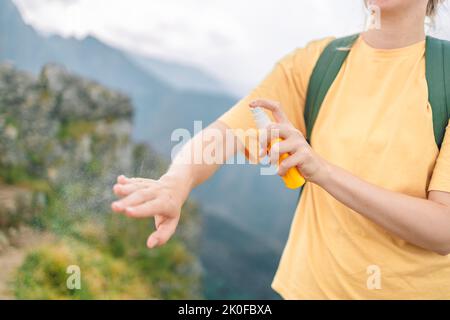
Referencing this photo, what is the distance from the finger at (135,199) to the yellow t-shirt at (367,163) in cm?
36

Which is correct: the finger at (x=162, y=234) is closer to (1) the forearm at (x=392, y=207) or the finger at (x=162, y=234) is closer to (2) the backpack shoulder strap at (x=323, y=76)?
(1) the forearm at (x=392, y=207)

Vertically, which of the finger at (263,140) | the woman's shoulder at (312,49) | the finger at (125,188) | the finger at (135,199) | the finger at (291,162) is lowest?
the finger at (135,199)

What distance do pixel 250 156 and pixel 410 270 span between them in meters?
0.46

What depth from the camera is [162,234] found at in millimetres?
993

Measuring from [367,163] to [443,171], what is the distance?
0.54ft

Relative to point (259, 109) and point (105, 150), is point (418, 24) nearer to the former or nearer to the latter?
point (259, 109)

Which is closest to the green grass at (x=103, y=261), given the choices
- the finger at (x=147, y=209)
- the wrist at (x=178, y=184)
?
the wrist at (x=178, y=184)

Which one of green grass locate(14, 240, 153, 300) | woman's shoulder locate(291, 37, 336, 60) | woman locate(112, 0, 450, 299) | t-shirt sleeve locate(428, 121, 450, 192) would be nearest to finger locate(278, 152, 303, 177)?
woman locate(112, 0, 450, 299)

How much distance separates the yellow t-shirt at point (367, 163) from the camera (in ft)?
3.81

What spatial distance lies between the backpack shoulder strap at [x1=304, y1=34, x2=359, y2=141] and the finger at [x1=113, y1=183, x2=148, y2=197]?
541 mm

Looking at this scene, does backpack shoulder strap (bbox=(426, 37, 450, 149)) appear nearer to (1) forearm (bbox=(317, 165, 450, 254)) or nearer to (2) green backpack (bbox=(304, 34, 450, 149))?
(2) green backpack (bbox=(304, 34, 450, 149))

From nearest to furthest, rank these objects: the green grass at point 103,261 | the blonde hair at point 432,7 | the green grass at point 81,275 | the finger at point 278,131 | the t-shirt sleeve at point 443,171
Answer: the finger at point 278,131, the t-shirt sleeve at point 443,171, the blonde hair at point 432,7, the green grass at point 81,275, the green grass at point 103,261

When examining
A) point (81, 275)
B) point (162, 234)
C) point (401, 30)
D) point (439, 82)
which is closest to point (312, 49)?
point (401, 30)
